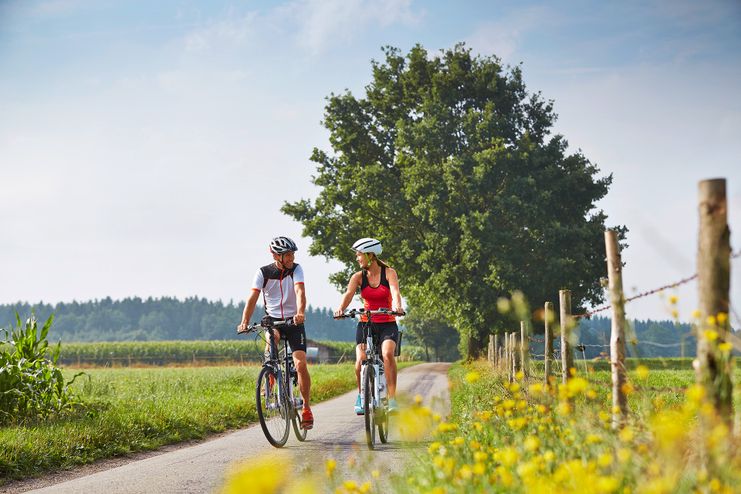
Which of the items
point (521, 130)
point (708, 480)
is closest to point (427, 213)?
point (521, 130)

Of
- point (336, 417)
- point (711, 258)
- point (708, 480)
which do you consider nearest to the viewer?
point (708, 480)

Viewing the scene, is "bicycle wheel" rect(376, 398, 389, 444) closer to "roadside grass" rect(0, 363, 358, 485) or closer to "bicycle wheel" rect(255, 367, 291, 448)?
"bicycle wheel" rect(255, 367, 291, 448)

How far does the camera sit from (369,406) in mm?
7488

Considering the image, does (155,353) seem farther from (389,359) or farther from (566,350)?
(566,350)

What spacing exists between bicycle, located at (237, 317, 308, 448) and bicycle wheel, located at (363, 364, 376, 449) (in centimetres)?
114

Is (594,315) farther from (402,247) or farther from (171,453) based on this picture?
(402,247)

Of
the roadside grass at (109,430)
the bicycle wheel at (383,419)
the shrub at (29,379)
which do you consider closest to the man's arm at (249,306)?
the bicycle wheel at (383,419)

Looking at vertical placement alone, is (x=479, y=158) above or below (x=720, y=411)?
above

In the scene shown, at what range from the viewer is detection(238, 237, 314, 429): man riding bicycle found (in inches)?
321

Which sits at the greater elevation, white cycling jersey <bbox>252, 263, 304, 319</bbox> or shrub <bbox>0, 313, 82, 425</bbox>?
white cycling jersey <bbox>252, 263, 304, 319</bbox>

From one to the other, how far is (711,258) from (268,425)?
526cm

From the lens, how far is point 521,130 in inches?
1286

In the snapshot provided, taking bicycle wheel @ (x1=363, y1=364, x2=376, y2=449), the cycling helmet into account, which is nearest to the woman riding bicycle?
bicycle wheel @ (x1=363, y1=364, x2=376, y2=449)

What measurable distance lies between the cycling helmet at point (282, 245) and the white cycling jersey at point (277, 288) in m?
0.27
